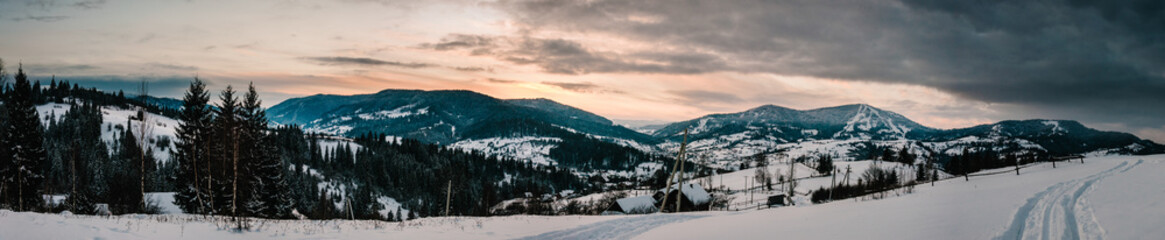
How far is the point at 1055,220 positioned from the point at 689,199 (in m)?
56.9

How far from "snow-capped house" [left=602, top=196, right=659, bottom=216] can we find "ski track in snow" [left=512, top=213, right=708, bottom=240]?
1374 inches

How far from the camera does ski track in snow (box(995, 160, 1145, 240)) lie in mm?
13289

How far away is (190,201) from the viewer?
39.8m

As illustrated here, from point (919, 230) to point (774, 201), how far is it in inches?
2218

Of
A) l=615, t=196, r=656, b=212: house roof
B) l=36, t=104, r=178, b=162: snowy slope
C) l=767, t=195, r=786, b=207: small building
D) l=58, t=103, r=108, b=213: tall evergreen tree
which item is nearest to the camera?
l=615, t=196, r=656, b=212: house roof

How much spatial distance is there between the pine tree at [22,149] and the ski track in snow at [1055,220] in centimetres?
6395

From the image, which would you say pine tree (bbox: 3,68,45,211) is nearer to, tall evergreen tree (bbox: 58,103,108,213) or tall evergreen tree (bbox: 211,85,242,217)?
tall evergreen tree (bbox: 211,85,242,217)

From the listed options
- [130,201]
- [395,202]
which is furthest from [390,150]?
[130,201]

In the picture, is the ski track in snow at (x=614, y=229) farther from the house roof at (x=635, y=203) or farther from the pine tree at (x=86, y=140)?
the pine tree at (x=86, y=140)

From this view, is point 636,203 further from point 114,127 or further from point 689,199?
point 114,127

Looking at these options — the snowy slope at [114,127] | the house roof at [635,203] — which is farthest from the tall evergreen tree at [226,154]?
the snowy slope at [114,127]

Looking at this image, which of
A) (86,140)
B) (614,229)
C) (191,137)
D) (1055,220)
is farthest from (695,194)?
(86,140)

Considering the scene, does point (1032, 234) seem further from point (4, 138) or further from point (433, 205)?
point (433, 205)

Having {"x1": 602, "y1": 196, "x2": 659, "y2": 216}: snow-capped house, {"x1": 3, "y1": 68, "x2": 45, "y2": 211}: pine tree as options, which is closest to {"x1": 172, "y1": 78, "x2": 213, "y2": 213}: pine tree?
{"x1": 3, "y1": 68, "x2": 45, "y2": 211}: pine tree
